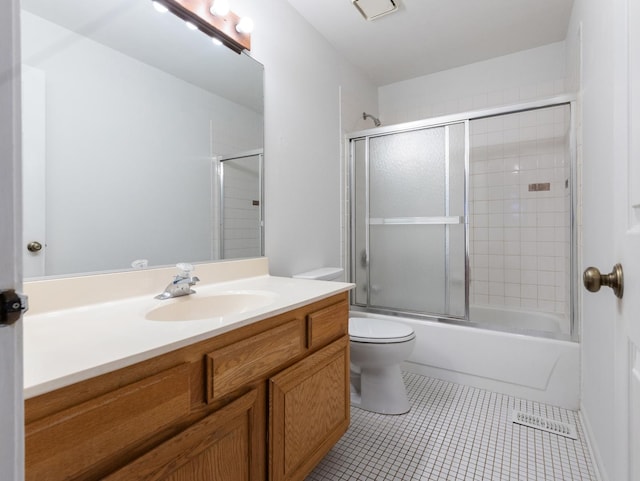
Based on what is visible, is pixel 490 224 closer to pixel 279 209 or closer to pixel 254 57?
pixel 279 209

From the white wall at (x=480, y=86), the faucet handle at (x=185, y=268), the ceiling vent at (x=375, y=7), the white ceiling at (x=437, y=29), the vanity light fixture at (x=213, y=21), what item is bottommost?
the faucet handle at (x=185, y=268)

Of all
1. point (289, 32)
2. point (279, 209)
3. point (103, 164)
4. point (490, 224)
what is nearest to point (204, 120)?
point (103, 164)

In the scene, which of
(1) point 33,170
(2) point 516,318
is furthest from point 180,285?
(2) point 516,318

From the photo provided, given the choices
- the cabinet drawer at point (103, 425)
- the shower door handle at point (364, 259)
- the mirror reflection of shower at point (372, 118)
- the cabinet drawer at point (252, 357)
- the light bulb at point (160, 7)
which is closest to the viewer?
the cabinet drawer at point (103, 425)

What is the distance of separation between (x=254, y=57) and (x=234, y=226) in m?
0.91

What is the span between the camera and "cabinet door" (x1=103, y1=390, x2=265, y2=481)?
679mm

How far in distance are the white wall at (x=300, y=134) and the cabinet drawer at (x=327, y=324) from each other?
61 centimetres

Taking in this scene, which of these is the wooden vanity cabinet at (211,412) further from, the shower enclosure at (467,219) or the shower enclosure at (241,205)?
the shower enclosure at (467,219)

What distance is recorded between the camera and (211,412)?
0.82 meters

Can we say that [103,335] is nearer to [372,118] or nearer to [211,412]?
[211,412]

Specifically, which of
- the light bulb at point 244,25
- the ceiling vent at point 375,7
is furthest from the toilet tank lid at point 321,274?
the ceiling vent at point 375,7

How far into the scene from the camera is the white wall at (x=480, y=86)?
2463 mm

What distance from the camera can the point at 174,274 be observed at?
1.32 meters

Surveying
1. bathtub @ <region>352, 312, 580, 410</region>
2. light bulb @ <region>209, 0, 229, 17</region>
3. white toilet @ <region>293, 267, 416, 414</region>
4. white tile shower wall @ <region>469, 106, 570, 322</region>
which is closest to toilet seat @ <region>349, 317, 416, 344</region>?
white toilet @ <region>293, 267, 416, 414</region>
